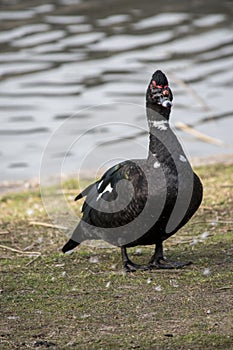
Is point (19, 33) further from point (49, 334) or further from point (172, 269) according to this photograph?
point (49, 334)

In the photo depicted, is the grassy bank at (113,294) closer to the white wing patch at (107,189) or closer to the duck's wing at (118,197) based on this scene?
the duck's wing at (118,197)

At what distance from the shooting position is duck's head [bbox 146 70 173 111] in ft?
18.0

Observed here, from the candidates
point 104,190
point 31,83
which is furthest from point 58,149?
point 104,190

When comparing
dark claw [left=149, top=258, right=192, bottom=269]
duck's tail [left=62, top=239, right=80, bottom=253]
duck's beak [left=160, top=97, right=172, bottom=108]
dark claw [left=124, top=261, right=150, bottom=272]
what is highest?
duck's beak [left=160, top=97, right=172, bottom=108]

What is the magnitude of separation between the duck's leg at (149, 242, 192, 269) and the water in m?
4.35

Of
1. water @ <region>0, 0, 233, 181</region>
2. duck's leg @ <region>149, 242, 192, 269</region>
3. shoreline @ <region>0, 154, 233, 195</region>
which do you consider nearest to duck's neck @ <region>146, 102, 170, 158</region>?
duck's leg @ <region>149, 242, 192, 269</region>

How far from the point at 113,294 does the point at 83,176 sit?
4.30 metres

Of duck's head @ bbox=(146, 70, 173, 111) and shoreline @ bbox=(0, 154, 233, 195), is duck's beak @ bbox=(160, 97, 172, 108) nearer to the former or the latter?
duck's head @ bbox=(146, 70, 173, 111)

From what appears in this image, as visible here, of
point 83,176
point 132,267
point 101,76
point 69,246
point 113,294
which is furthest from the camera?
point 101,76

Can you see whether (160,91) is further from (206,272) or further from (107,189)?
(206,272)

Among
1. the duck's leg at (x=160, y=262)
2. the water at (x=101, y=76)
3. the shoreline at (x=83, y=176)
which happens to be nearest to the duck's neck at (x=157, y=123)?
the duck's leg at (x=160, y=262)

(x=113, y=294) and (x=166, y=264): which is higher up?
(x=113, y=294)

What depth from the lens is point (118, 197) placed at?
5.49 meters

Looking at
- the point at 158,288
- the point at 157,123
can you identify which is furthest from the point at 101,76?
the point at 158,288
